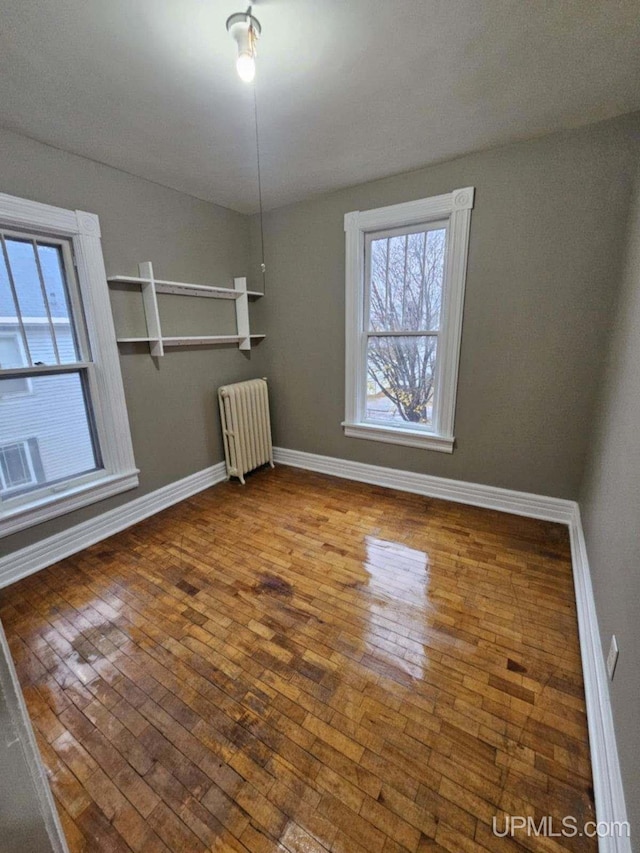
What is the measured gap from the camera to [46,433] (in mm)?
2330

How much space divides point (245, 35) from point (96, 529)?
9.50 ft

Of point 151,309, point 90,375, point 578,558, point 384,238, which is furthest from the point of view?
point 384,238

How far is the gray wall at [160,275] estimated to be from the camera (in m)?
2.16

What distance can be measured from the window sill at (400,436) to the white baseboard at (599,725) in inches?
50.6

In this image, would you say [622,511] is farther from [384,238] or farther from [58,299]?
[58,299]

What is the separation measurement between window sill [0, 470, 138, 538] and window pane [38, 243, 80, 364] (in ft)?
2.90

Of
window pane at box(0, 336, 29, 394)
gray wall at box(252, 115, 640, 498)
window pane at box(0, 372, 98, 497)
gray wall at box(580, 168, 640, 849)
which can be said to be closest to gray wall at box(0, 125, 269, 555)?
window pane at box(0, 372, 98, 497)

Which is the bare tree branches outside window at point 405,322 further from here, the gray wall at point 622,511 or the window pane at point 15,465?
the window pane at point 15,465

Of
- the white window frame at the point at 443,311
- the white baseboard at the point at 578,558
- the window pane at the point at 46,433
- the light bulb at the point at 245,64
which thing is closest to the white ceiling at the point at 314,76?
the light bulb at the point at 245,64

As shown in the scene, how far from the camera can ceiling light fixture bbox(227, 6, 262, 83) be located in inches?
51.8

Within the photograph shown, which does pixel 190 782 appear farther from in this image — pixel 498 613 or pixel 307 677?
pixel 498 613

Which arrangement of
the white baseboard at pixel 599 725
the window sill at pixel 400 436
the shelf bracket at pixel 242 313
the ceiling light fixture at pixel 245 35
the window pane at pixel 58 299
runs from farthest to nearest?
1. the shelf bracket at pixel 242 313
2. the window sill at pixel 400 436
3. the window pane at pixel 58 299
4. the ceiling light fixture at pixel 245 35
5. the white baseboard at pixel 599 725

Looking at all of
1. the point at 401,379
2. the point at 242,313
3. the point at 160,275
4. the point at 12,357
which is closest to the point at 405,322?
the point at 401,379

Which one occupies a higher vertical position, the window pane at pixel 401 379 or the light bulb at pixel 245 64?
the light bulb at pixel 245 64
